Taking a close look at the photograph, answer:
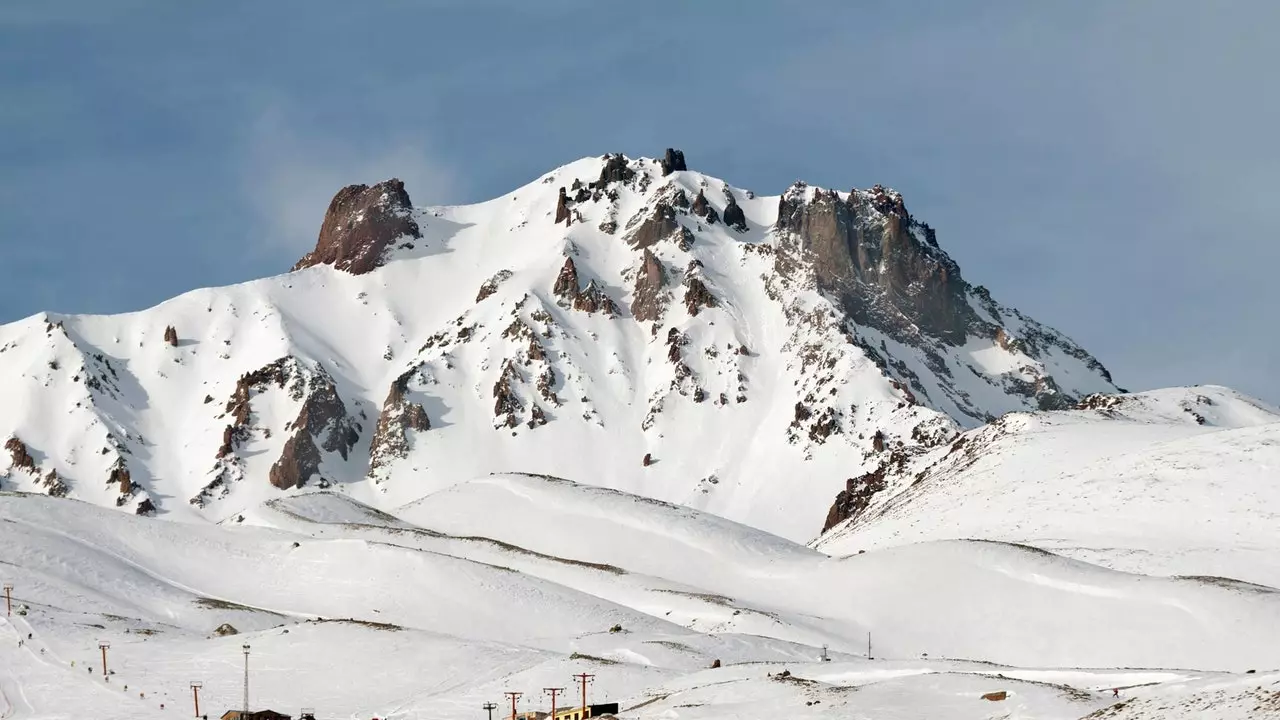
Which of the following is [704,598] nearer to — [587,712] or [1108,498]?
[1108,498]

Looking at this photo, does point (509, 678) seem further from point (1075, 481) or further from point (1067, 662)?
point (1075, 481)

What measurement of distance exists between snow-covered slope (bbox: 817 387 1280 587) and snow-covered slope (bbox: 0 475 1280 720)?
42.0 ft

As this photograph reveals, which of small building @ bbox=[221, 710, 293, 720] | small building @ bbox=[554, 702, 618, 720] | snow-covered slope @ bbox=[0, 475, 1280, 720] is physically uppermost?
snow-covered slope @ bbox=[0, 475, 1280, 720]

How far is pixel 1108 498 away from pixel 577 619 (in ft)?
185

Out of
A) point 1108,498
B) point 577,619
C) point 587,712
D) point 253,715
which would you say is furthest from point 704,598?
point 587,712

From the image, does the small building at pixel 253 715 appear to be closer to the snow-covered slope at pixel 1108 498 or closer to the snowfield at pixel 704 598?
the snowfield at pixel 704 598

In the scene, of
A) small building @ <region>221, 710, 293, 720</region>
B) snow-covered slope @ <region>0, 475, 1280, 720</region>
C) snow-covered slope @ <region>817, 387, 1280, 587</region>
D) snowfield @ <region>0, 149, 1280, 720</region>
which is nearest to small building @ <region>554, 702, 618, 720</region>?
snow-covered slope @ <region>0, 475, 1280, 720</region>

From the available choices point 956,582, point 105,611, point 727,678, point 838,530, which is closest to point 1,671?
point 105,611

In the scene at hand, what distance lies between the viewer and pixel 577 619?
121 m

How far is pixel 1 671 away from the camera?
91375 mm

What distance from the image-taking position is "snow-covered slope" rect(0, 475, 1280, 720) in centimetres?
7862

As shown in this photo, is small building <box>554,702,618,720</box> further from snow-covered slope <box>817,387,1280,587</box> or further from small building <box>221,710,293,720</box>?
snow-covered slope <box>817,387,1280,587</box>

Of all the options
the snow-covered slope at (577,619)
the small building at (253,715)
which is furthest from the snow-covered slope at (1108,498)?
the small building at (253,715)

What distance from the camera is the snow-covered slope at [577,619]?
258 ft
